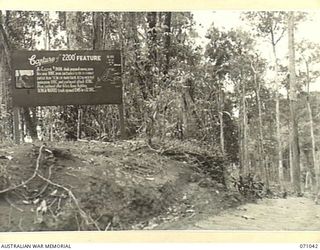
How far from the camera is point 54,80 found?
1.94m

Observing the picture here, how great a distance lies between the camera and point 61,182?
1906 millimetres

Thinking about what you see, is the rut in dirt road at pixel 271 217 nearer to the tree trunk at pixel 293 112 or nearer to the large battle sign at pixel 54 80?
the tree trunk at pixel 293 112

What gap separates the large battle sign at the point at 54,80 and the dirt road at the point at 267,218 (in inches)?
20.4

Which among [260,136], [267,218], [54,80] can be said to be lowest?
[267,218]

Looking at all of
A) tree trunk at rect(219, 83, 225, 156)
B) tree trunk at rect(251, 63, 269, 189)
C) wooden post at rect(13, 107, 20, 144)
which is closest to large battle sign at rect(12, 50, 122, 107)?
wooden post at rect(13, 107, 20, 144)

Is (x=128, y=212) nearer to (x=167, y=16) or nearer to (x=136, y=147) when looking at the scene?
(x=136, y=147)

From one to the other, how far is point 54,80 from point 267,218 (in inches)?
33.1

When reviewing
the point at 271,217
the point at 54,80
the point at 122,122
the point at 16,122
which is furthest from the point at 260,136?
the point at 16,122

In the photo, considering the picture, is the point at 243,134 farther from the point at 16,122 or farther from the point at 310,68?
the point at 16,122

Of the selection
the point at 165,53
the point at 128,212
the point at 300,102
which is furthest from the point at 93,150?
the point at 300,102

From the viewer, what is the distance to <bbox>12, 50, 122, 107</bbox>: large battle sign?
6.35ft

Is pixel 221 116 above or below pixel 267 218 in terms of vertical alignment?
above

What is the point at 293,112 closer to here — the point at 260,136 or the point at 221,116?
the point at 260,136

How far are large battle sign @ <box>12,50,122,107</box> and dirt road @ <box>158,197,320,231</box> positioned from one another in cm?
52
